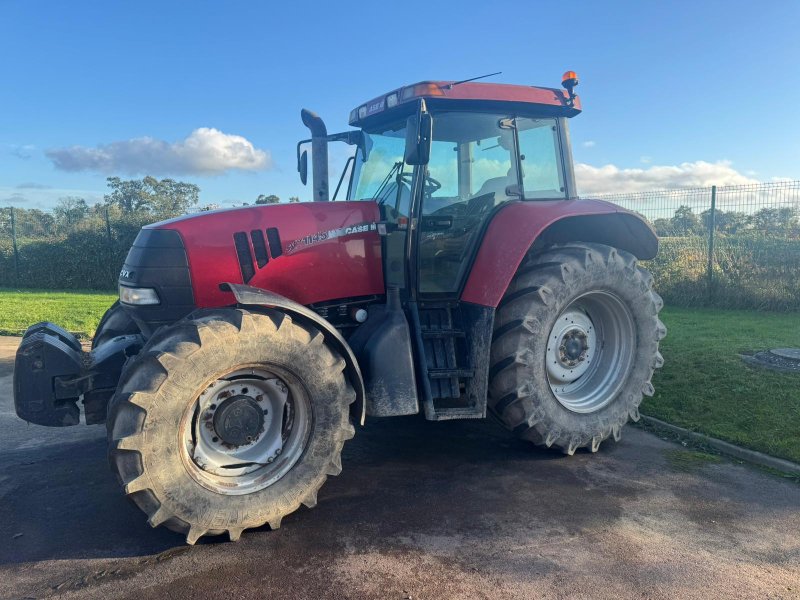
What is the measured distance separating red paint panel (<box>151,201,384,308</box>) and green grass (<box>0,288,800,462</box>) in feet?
10.4

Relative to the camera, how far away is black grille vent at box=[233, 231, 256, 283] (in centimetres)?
381

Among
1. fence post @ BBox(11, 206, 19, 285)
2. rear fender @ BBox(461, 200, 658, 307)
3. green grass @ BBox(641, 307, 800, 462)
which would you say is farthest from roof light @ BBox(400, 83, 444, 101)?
fence post @ BBox(11, 206, 19, 285)

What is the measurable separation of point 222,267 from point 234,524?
61.8 inches

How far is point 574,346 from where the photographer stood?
4.68 m

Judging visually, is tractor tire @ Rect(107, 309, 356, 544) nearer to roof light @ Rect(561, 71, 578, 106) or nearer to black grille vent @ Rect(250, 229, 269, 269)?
black grille vent @ Rect(250, 229, 269, 269)

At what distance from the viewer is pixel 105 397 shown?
3693 millimetres

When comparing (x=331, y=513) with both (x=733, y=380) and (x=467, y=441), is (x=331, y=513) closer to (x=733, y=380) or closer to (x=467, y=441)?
(x=467, y=441)

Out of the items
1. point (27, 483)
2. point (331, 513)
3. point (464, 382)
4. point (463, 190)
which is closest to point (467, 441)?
point (464, 382)

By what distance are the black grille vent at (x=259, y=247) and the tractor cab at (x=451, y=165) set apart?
0.89m

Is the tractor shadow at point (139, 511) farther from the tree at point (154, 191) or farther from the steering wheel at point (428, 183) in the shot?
the tree at point (154, 191)

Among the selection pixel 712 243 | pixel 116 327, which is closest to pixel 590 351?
pixel 116 327

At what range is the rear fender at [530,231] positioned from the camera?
4.18 metres

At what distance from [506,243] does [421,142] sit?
96 cm

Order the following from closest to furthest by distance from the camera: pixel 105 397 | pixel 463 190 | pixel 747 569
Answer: pixel 747 569, pixel 105 397, pixel 463 190
